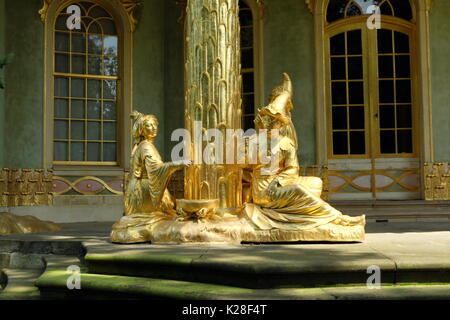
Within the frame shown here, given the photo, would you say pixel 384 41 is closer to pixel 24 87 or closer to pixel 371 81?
pixel 371 81

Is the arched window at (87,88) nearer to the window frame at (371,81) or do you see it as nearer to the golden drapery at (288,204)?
the window frame at (371,81)

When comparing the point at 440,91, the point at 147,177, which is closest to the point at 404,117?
the point at 440,91

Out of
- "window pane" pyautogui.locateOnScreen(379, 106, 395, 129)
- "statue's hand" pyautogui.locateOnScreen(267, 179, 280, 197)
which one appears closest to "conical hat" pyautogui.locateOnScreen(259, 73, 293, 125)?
"statue's hand" pyautogui.locateOnScreen(267, 179, 280, 197)

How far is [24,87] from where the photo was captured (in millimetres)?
9938

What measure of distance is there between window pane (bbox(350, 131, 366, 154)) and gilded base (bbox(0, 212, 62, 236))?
529cm

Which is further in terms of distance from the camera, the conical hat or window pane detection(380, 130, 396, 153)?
window pane detection(380, 130, 396, 153)

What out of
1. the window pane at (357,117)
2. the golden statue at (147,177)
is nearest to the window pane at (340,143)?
the window pane at (357,117)

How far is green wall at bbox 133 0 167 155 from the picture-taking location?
10.7 m

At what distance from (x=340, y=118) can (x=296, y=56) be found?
135 centimetres

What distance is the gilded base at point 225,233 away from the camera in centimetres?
552

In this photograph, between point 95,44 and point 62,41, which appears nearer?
point 62,41
